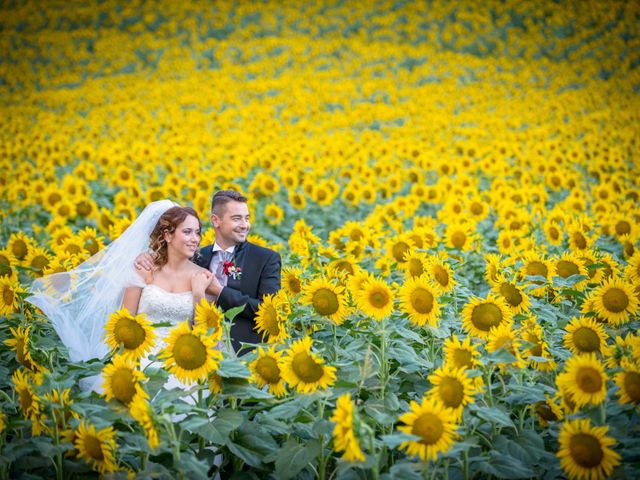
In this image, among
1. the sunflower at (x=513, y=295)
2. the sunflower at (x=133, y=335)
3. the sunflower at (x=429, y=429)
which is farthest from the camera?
the sunflower at (x=513, y=295)

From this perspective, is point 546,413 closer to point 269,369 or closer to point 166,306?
point 269,369

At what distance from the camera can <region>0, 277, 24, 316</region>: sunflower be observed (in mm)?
3695

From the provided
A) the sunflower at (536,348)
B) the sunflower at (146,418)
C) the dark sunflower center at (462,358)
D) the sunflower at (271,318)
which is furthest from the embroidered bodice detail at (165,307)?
the sunflower at (536,348)

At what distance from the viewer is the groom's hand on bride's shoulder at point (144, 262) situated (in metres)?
4.28

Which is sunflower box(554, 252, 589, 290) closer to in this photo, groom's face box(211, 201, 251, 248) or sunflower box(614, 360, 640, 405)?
sunflower box(614, 360, 640, 405)

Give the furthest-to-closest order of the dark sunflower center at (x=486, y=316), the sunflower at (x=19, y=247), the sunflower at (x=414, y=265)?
the sunflower at (x=19, y=247) → the sunflower at (x=414, y=265) → the dark sunflower center at (x=486, y=316)

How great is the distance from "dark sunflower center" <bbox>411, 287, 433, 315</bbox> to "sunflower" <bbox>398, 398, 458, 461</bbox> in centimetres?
90

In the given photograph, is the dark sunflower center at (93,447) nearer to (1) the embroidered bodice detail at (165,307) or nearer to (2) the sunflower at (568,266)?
(1) the embroidered bodice detail at (165,307)

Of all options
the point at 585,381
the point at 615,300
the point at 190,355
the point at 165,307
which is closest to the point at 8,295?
the point at 165,307

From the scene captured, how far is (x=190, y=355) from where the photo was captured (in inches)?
105

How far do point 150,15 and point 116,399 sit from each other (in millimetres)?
26005

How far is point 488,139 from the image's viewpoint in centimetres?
1270

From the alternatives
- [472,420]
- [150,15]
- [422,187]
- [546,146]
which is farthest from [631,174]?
[150,15]

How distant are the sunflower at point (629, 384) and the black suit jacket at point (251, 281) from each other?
2236mm
